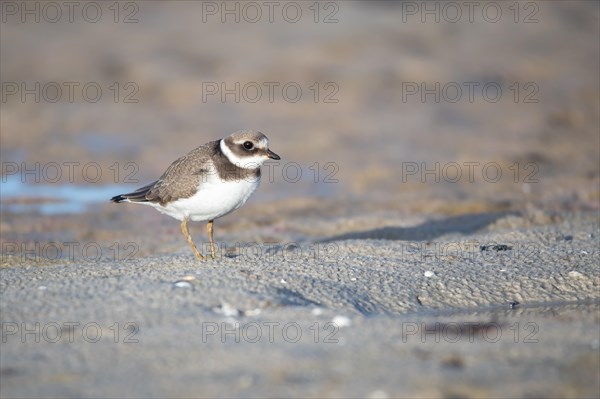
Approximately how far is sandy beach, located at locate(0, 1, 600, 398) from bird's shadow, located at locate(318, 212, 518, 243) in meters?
0.05

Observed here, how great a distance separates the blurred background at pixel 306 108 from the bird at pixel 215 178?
190 centimetres

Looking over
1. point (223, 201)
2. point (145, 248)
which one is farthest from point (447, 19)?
point (223, 201)

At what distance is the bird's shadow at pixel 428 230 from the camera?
33.0 feet

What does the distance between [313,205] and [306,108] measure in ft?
18.9

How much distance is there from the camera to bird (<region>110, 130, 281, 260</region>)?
7.32m

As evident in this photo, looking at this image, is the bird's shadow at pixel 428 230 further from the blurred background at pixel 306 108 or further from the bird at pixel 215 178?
the bird at pixel 215 178

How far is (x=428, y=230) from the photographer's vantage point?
33.8 feet

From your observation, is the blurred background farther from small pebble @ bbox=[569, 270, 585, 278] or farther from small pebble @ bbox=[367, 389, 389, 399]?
small pebble @ bbox=[367, 389, 389, 399]

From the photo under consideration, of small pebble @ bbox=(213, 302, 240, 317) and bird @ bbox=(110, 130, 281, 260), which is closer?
small pebble @ bbox=(213, 302, 240, 317)

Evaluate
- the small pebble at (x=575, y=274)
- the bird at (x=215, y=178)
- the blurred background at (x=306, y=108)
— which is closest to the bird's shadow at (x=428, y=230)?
the blurred background at (x=306, y=108)

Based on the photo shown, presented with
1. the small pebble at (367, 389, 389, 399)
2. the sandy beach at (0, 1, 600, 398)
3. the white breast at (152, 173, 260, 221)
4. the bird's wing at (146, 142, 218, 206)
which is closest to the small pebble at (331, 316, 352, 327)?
the sandy beach at (0, 1, 600, 398)

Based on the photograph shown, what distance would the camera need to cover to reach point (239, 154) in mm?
7469

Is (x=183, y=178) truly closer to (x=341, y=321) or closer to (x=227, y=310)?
(x=227, y=310)

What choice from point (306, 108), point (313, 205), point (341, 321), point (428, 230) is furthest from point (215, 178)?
point (306, 108)
